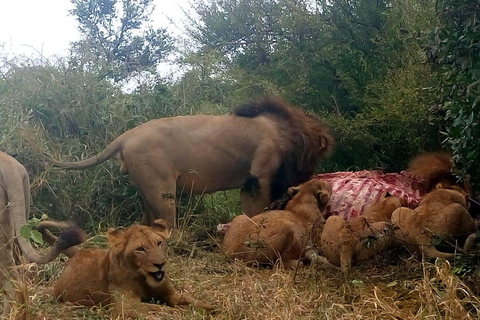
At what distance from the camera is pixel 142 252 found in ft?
15.3

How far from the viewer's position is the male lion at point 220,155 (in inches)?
292

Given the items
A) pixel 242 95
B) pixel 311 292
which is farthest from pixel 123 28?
pixel 311 292

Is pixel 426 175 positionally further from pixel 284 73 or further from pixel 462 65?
pixel 284 73

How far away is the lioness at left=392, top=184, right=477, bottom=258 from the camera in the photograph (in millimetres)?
5547

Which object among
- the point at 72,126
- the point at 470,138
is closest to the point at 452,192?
the point at 470,138

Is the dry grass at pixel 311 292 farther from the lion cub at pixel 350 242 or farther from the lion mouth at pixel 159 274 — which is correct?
the lion mouth at pixel 159 274

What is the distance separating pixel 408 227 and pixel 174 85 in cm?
492

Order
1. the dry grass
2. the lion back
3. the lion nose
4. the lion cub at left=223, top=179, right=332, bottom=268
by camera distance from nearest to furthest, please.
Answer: the dry grass, the lion nose, the lion cub at left=223, top=179, right=332, bottom=268, the lion back

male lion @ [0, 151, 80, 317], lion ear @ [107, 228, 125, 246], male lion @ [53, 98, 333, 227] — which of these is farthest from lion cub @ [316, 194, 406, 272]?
male lion @ [0, 151, 80, 317]

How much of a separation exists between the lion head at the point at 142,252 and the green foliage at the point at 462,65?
2054mm

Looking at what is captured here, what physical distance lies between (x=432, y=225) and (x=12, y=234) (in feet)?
9.72

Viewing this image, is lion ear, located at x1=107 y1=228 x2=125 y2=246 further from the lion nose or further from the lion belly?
the lion nose

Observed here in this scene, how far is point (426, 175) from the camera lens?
7320 mm

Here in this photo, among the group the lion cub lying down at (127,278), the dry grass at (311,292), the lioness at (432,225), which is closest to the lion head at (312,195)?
the dry grass at (311,292)
